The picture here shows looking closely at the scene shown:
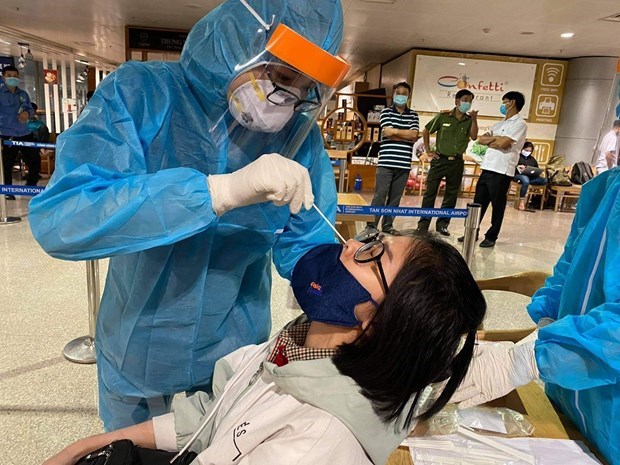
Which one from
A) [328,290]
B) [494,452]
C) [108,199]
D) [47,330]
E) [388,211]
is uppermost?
[108,199]

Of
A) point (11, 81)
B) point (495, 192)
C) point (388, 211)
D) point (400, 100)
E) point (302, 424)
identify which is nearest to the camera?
point (302, 424)

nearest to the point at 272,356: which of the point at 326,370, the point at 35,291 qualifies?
the point at 326,370

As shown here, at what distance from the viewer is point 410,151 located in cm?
484

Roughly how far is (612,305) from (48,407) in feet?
6.48

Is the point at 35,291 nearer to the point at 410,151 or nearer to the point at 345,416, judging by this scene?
the point at 345,416

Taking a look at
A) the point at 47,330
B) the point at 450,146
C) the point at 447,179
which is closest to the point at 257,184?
the point at 47,330

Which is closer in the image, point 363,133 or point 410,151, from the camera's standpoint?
point 410,151

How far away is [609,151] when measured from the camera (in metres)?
1.18

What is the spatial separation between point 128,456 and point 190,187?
51 cm

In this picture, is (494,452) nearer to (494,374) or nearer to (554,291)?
(494,374)

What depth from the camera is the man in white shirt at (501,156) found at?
15.0ft

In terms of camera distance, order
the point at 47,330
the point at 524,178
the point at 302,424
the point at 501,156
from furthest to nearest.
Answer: the point at 524,178 → the point at 501,156 → the point at 47,330 → the point at 302,424

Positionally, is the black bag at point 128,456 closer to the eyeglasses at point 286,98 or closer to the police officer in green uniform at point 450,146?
the eyeglasses at point 286,98

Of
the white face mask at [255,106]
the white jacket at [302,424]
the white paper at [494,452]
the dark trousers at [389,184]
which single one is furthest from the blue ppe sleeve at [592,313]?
the dark trousers at [389,184]
